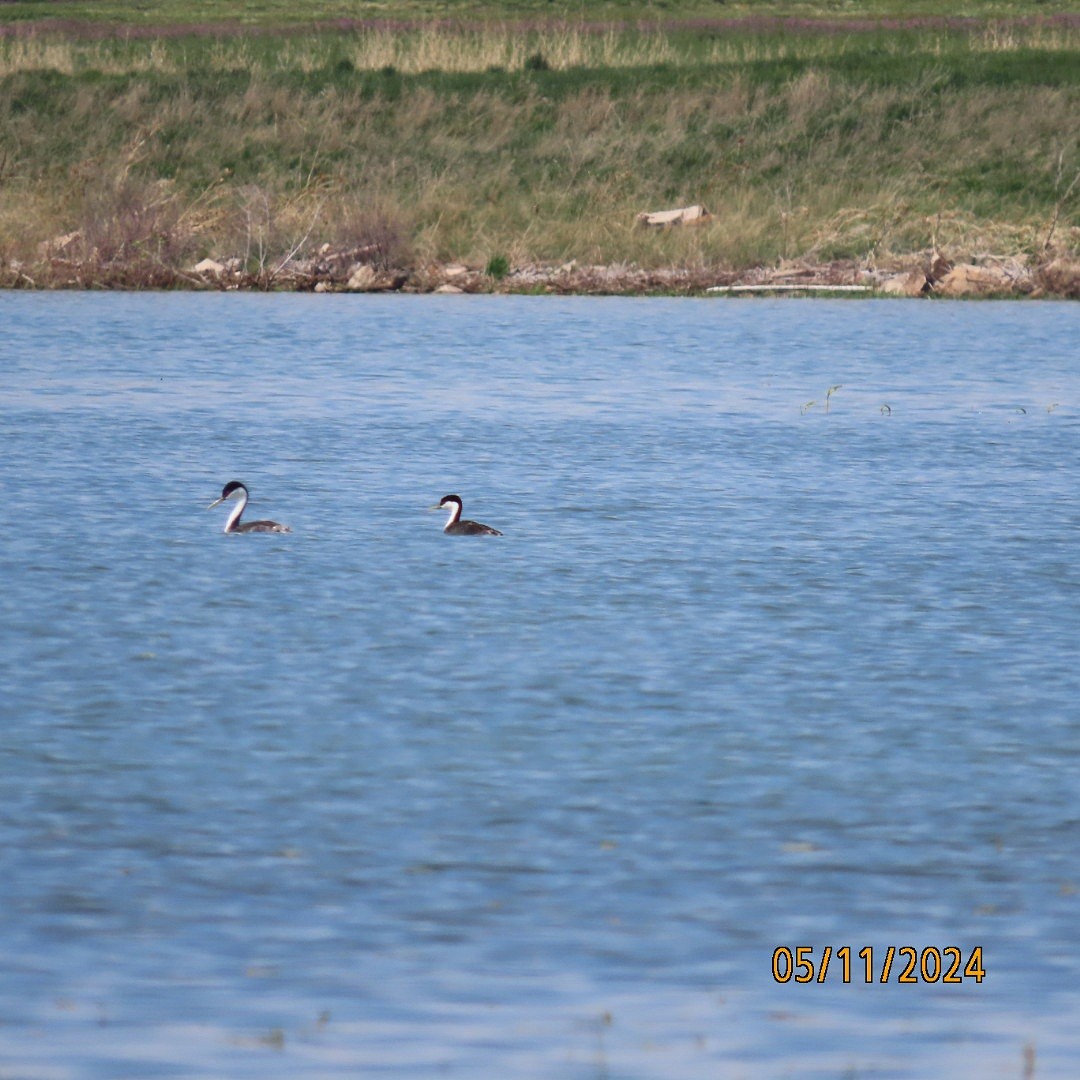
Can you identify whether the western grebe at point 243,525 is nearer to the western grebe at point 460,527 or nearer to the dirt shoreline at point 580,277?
the western grebe at point 460,527

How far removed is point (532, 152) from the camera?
136 feet

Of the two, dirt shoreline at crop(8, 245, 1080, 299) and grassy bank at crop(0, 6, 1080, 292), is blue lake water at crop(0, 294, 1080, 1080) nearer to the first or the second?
dirt shoreline at crop(8, 245, 1080, 299)

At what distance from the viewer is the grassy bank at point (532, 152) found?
120ft

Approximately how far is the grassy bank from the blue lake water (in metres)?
15.7

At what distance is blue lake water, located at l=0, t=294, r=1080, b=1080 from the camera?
20.7ft

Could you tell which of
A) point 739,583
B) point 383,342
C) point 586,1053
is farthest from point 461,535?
point 383,342

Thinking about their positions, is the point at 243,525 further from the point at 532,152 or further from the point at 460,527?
the point at 532,152

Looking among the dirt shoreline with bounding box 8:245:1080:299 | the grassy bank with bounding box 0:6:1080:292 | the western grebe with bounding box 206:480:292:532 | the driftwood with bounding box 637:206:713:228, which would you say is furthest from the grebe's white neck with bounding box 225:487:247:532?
Answer: the driftwood with bounding box 637:206:713:228

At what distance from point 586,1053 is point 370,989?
2.36ft

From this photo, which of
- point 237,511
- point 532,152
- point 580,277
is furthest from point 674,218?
point 237,511

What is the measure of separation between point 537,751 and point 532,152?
1299 inches

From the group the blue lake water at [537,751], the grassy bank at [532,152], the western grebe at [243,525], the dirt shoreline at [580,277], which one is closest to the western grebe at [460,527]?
the blue lake water at [537,751]

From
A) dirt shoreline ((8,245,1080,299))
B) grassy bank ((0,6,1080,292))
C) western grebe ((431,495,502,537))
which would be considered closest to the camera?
western grebe ((431,495,502,537))

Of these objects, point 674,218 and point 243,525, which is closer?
point 243,525
